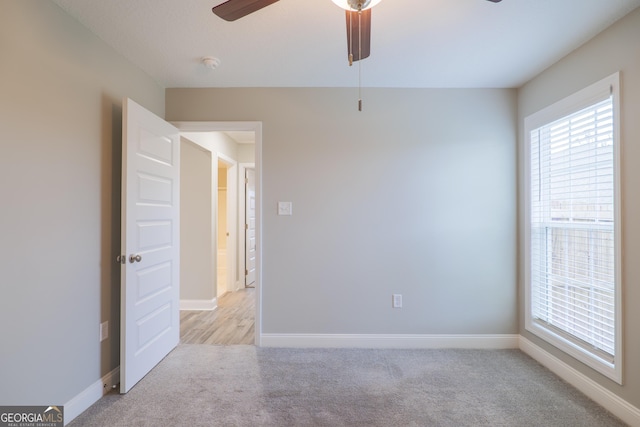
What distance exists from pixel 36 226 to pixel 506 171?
3.48 meters

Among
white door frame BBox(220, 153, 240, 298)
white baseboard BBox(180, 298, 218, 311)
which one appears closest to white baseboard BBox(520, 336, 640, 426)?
white baseboard BBox(180, 298, 218, 311)

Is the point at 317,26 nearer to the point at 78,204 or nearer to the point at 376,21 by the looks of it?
the point at 376,21

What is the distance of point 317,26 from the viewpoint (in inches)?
74.1

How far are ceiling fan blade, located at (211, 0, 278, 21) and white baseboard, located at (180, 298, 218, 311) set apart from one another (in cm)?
343

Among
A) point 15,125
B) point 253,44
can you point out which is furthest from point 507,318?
point 15,125

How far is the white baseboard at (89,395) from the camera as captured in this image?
176 centimetres

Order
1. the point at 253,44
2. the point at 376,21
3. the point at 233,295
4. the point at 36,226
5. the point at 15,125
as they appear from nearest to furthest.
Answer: the point at 15,125 < the point at 36,226 < the point at 376,21 < the point at 253,44 < the point at 233,295

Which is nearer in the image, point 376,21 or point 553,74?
point 376,21

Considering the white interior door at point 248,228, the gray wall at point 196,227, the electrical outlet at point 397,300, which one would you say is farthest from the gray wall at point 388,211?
the white interior door at point 248,228

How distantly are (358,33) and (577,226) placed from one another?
2.05 m

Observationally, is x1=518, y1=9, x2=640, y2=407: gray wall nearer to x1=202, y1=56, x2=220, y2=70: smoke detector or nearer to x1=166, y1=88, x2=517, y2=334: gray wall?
x1=166, y1=88, x2=517, y2=334: gray wall

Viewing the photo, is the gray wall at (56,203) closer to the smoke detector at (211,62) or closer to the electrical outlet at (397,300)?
the smoke detector at (211,62)

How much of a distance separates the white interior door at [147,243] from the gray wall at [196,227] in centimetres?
117

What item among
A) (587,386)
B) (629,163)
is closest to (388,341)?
(587,386)
